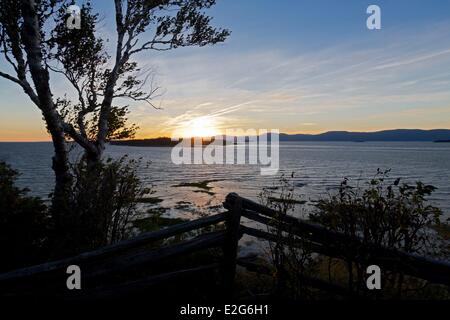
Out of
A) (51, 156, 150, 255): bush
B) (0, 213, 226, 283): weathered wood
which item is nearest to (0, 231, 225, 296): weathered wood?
(0, 213, 226, 283): weathered wood

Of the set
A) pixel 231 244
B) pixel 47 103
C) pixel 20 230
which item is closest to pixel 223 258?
pixel 231 244

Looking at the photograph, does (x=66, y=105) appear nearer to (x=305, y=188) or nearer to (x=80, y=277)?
(x=80, y=277)

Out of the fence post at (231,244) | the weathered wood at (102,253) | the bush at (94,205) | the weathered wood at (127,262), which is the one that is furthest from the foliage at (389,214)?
the bush at (94,205)

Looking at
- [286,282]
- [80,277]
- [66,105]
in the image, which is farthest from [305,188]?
[80,277]

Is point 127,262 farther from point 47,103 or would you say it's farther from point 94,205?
point 47,103

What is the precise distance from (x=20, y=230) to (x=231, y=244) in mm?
5573

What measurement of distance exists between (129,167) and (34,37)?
4.44 meters

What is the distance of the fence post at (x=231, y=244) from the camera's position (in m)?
6.14

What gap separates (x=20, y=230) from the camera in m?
8.15

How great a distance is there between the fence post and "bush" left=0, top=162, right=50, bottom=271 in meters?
4.79

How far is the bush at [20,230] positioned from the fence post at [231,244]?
4792mm

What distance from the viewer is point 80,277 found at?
5.22 meters

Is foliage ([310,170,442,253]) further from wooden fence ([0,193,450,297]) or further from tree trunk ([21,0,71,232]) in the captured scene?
tree trunk ([21,0,71,232])

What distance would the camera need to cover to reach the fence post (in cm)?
614
